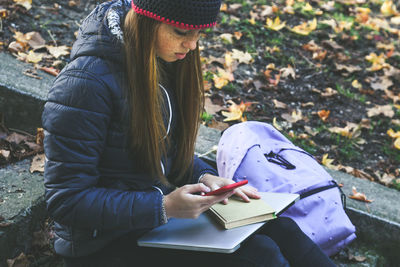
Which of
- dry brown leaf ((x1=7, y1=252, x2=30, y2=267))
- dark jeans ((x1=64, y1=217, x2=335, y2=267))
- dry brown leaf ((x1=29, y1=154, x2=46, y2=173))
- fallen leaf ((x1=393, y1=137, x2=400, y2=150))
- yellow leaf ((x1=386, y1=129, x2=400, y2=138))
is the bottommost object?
dry brown leaf ((x1=7, y1=252, x2=30, y2=267))

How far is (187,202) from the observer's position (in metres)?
1.42

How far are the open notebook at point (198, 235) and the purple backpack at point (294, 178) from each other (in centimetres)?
37

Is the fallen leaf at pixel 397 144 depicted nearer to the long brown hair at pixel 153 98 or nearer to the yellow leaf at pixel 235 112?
the yellow leaf at pixel 235 112

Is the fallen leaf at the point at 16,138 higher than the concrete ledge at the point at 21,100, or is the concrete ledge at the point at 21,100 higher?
the concrete ledge at the point at 21,100

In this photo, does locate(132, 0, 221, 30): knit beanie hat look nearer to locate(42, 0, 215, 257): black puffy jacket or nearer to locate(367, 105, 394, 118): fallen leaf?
locate(42, 0, 215, 257): black puffy jacket

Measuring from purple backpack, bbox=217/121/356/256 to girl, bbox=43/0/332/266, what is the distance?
13.0 inches

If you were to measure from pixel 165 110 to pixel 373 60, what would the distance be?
291cm

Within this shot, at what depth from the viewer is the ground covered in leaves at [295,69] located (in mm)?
2871

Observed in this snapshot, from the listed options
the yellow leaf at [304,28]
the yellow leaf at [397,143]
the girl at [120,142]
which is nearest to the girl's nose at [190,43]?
the girl at [120,142]

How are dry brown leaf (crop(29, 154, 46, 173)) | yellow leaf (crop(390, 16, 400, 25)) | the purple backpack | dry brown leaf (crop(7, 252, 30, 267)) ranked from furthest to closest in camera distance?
yellow leaf (crop(390, 16, 400, 25))
dry brown leaf (crop(29, 154, 46, 173))
the purple backpack
dry brown leaf (crop(7, 252, 30, 267))

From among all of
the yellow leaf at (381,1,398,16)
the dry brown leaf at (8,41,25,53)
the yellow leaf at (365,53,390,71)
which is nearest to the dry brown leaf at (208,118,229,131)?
the dry brown leaf at (8,41,25,53)

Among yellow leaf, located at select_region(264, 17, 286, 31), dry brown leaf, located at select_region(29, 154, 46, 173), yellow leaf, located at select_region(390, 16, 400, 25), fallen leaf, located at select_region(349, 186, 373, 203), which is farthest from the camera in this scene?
yellow leaf, located at select_region(390, 16, 400, 25)

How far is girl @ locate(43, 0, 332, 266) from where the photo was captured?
133 centimetres

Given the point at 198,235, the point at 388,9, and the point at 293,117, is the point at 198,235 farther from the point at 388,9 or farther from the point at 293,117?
the point at 388,9
